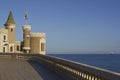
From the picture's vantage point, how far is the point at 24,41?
199 ft

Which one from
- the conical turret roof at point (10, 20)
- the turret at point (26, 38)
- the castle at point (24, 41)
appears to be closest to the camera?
the castle at point (24, 41)

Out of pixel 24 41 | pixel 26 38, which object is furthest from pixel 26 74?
pixel 24 41

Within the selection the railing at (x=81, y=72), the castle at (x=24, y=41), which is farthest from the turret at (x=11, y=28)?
the railing at (x=81, y=72)

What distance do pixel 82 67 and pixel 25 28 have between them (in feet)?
173

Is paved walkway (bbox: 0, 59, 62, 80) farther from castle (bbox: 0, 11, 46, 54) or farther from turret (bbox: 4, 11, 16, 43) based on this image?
turret (bbox: 4, 11, 16, 43)

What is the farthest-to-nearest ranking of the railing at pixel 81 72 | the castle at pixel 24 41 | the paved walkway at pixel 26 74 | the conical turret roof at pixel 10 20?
1. the conical turret roof at pixel 10 20
2. the castle at pixel 24 41
3. the paved walkway at pixel 26 74
4. the railing at pixel 81 72

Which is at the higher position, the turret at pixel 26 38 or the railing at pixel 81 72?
the turret at pixel 26 38

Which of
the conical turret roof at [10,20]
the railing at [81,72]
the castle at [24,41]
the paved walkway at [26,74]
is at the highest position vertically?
the conical turret roof at [10,20]

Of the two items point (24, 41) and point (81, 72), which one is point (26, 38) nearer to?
point (24, 41)

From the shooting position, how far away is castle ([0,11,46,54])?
5888 centimetres

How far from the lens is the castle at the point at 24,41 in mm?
58875

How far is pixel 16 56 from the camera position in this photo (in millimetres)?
29234

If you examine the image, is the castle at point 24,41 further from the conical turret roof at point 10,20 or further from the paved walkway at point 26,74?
the paved walkway at point 26,74

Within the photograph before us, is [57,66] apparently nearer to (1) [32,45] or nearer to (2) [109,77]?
(2) [109,77]
